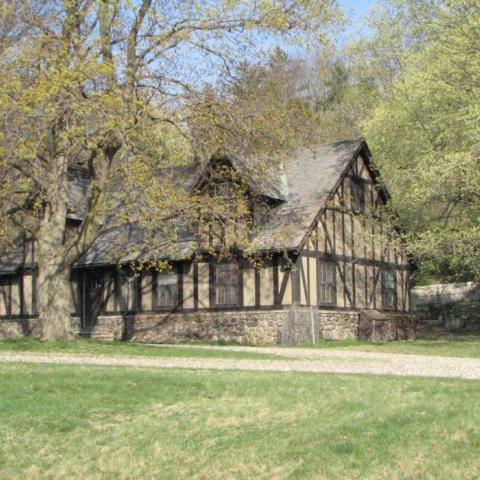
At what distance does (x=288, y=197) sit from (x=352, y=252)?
336 cm

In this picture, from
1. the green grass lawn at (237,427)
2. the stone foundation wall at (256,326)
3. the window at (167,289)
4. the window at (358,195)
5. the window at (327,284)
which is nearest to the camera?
the green grass lawn at (237,427)

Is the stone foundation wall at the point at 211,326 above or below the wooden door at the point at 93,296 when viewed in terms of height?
below

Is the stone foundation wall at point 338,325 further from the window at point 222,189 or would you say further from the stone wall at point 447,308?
the window at point 222,189

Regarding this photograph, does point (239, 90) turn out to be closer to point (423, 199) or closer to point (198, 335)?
point (423, 199)

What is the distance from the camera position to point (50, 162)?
78.0 ft

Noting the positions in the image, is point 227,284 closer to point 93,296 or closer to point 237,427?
point 93,296

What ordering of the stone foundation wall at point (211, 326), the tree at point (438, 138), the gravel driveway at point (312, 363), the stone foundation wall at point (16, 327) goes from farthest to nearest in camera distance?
the stone foundation wall at point (16, 327), the stone foundation wall at point (211, 326), the tree at point (438, 138), the gravel driveway at point (312, 363)

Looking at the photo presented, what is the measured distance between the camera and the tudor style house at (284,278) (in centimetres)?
2814

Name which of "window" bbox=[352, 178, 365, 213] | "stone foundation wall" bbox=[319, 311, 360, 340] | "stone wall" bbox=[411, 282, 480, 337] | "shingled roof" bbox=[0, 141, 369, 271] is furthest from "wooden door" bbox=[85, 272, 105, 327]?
"stone wall" bbox=[411, 282, 480, 337]

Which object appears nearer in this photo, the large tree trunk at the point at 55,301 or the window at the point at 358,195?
the large tree trunk at the point at 55,301

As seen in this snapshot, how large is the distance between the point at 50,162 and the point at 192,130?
4461mm

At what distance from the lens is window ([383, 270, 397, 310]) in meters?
33.3

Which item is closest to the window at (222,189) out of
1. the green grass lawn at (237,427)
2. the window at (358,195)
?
the window at (358,195)

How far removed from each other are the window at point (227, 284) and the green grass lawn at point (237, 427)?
14.5 metres
